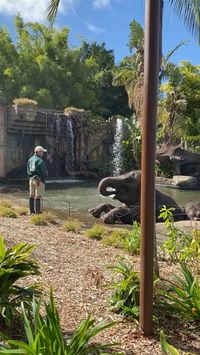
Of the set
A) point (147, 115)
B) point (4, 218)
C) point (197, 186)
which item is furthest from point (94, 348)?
point (197, 186)

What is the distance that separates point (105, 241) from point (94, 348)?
15.5ft

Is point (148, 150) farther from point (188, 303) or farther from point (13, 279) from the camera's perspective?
point (13, 279)

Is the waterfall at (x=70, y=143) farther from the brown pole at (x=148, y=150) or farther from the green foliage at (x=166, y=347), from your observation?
the green foliage at (x=166, y=347)

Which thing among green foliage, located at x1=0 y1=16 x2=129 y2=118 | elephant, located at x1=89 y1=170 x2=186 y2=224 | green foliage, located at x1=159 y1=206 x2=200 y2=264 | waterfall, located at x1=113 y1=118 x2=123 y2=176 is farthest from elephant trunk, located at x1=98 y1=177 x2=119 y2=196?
green foliage, located at x1=0 y1=16 x2=129 y2=118

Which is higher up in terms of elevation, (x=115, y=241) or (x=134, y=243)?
(x=134, y=243)

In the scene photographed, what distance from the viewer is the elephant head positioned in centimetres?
1309

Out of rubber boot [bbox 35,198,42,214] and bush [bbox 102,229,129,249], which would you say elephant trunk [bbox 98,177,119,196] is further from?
bush [bbox 102,229,129,249]

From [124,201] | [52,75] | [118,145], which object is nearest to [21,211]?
[124,201]

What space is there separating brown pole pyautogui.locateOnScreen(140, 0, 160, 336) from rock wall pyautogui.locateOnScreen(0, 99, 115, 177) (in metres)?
25.4

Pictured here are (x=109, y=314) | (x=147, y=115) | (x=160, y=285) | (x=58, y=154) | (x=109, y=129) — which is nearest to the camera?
(x=147, y=115)

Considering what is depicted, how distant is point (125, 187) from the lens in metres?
13.1

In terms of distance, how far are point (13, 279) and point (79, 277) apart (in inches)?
65.2

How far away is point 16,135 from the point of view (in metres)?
29.4

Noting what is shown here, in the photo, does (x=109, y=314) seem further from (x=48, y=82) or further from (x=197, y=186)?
(x=48, y=82)
